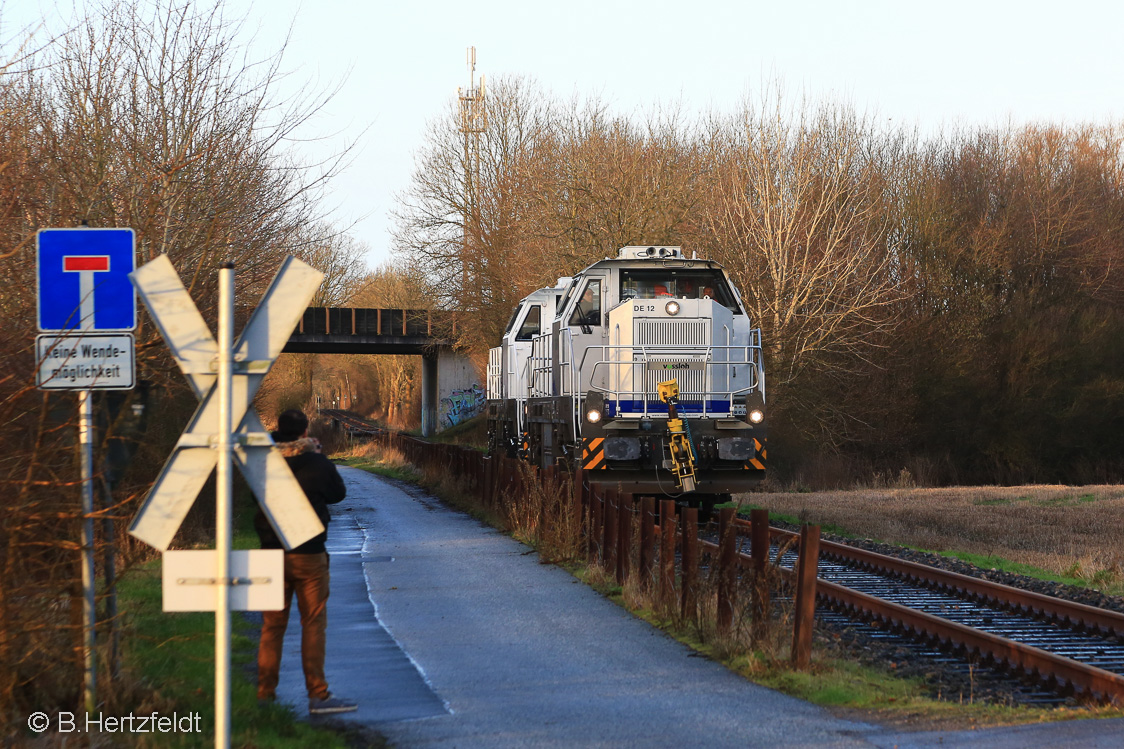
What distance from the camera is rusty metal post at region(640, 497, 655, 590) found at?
11336 mm

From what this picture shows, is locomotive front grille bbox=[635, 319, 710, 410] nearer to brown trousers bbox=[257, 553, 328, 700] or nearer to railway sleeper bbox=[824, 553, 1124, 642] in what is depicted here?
railway sleeper bbox=[824, 553, 1124, 642]

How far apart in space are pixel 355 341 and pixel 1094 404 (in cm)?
3177

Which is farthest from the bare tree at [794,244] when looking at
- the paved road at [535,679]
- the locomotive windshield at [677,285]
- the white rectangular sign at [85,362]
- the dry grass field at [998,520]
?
the white rectangular sign at [85,362]

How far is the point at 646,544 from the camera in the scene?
11.5 meters

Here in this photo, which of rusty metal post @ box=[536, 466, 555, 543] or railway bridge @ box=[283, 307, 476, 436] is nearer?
rusty metal post @ box=[536, 466, 555, 543]

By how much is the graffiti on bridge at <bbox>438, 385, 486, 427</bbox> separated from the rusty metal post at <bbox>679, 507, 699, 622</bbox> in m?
51.2

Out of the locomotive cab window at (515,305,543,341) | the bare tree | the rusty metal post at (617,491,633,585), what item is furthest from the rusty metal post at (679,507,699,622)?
the bare tree

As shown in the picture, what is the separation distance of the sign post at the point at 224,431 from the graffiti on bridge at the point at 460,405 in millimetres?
56094

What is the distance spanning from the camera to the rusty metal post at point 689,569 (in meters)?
9.79

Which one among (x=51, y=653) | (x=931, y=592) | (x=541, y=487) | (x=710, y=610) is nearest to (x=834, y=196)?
(x=541, y=487)

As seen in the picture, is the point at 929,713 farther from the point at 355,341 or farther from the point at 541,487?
the point at 355,341

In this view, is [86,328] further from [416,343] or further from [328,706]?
[416,343]

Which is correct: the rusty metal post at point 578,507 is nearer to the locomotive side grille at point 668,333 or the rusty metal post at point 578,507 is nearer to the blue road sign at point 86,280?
the locomotive side grille at point 668,333

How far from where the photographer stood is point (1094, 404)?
131ft
